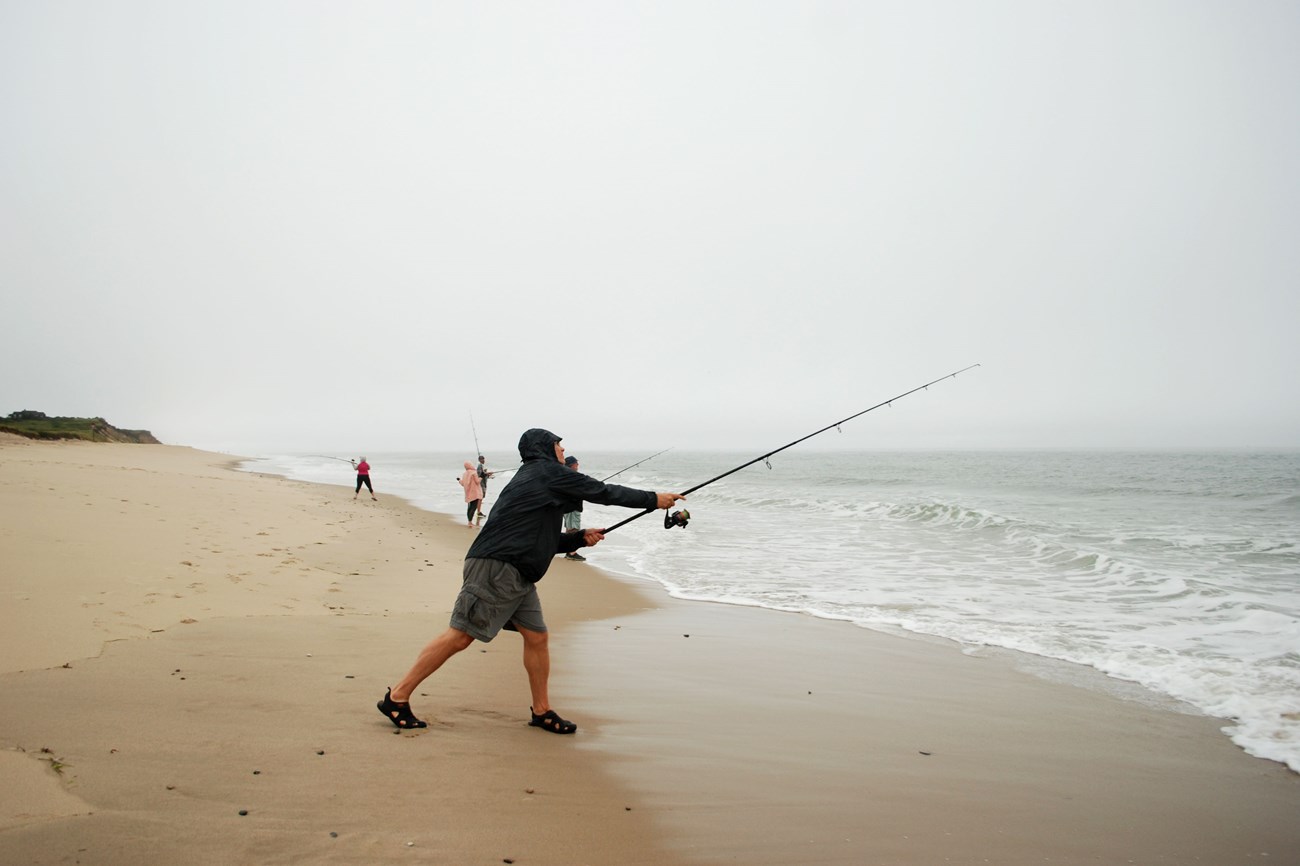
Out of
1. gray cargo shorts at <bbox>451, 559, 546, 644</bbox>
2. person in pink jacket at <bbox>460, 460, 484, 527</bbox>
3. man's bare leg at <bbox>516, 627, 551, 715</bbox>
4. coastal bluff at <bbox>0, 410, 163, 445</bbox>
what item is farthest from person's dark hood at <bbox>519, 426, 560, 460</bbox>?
coastal bluff at <bbox>0, 410, 163, 445</bbox>

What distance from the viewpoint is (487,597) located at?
152 inches

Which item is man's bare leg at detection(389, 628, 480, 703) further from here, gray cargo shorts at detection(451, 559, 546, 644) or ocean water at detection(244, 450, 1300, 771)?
ocean water at detection(244, 450, 1300, 771)

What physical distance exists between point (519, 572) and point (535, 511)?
336mm

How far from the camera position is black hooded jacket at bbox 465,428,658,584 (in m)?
3.90

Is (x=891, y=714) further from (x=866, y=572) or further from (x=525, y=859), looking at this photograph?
(x=866, y=572)

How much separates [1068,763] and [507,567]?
3208mm

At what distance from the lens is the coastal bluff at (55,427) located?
4194 cm

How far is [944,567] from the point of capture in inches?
443

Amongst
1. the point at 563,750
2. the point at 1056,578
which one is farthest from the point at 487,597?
the point at 1056,578

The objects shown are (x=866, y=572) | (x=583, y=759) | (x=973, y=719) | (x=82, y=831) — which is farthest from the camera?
(x=866, y=572)

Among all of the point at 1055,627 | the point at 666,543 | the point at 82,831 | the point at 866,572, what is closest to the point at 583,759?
the point at 82,831

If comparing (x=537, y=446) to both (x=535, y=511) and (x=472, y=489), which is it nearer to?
(x=535, y=511)

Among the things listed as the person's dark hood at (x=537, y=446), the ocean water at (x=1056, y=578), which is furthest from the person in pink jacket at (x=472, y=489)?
the person's dark hood at (x=537, y=446)

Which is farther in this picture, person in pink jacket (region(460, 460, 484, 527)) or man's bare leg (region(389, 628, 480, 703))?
person in pink jacket (region(460, 460, 484, 527))
